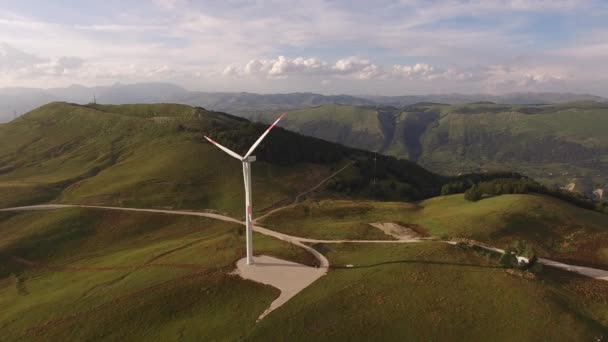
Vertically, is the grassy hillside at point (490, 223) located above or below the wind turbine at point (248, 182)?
below

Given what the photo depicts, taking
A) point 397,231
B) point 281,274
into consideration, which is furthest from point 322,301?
point 397,231

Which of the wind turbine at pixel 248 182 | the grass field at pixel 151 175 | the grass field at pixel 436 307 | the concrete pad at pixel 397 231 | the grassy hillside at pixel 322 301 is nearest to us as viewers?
the grass field at pixel 436 307

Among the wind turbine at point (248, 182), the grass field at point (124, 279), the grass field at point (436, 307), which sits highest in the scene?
the wind turbine at point (248, 182)

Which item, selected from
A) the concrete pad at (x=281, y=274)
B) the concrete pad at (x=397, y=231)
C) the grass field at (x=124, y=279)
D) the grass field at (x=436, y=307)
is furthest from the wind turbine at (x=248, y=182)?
the concrete pad at (x=397, y=231)

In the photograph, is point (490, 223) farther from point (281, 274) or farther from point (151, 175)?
point (151, 175)

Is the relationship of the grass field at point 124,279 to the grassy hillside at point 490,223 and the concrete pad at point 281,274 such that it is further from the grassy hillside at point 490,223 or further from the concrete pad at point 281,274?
the grassy hillside at point 490,223

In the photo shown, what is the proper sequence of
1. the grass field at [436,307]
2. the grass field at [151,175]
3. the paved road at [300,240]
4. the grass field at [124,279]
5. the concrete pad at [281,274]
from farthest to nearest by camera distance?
1. the grass field at [151,175]
2. the paved road at [300,240]
3. the concrete pad at [281,274]
4. the grass field at [124,279]
5. the grass field at [436,307]

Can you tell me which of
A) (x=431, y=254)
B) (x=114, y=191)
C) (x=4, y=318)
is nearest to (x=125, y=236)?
(x=114, y=191)

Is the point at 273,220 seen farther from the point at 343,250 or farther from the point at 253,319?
the point at 253,319
